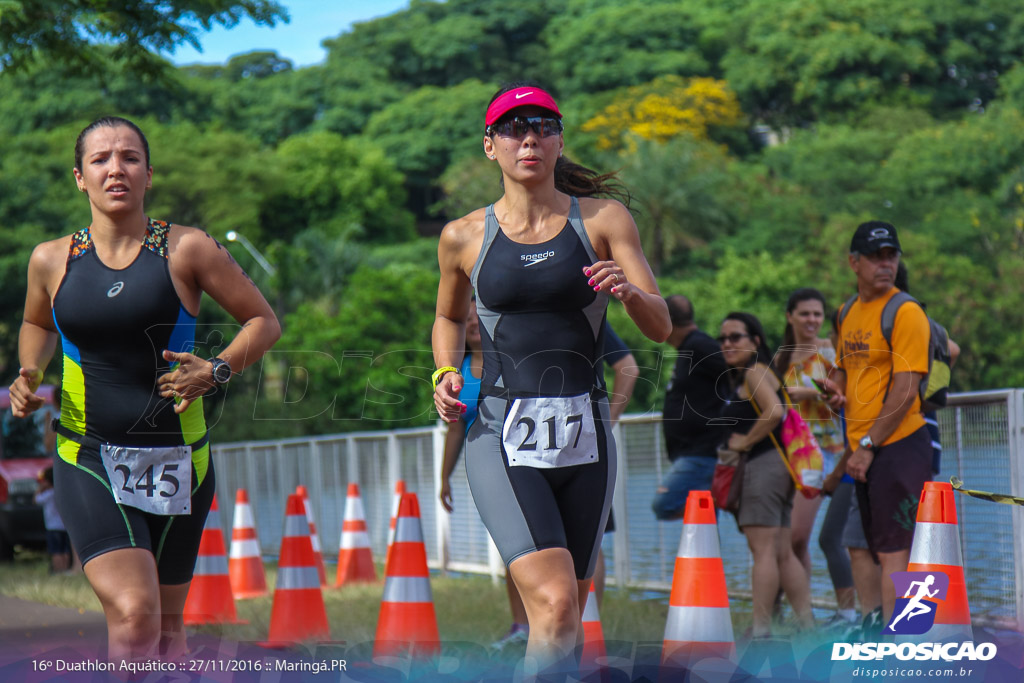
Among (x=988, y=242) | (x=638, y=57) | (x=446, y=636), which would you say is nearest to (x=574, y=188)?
(x=446, y=636)

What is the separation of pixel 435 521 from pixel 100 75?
568 cm

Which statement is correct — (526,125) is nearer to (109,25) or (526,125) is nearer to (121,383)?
(121,383)

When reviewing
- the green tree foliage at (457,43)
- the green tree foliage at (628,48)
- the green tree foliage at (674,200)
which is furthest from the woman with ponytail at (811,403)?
the green tree foliage at (457,43)

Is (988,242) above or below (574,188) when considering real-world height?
above

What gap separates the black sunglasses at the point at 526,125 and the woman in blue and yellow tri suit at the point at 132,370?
1.09 m

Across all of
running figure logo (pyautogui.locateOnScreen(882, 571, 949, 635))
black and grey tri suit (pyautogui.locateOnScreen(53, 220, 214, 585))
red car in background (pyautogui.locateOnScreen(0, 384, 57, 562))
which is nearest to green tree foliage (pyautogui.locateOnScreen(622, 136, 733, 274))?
red car in background (pyautogui.locateOnScreen(0, 384, 57, 562))

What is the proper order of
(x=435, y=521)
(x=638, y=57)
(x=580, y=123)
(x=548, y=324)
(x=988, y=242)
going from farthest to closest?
1. (x=638, y=57)
2. (x=580, y=123)
3. (x=988, y=242)
4. (x=435, y=521)
5. (x=548, y=324)

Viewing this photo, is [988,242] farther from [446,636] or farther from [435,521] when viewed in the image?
[446,636]

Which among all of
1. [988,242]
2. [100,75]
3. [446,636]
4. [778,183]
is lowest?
[446,636]

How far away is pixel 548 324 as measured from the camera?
4.04 meters

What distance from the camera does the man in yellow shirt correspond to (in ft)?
19.0

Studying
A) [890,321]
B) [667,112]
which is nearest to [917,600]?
[890,321]

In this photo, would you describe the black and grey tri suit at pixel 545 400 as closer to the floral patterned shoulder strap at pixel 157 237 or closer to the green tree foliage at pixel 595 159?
the floral patterned shoulder strap at pixel 157 237

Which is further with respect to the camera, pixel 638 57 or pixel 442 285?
pixel 638 57
